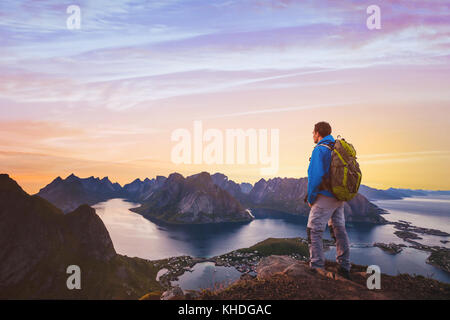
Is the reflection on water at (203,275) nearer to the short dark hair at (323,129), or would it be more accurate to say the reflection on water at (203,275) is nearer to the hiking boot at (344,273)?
the hiking boot at (344,273)

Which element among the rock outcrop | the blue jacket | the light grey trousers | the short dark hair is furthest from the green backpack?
the rock outcrop

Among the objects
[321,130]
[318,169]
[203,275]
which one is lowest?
[203,275]

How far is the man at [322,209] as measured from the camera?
8430mm

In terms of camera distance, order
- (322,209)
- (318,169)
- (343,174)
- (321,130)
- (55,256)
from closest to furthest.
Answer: (343,174), (318,169), (322,209), (321,130), (55,256)

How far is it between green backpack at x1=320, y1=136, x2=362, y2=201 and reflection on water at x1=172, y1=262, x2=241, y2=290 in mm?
97956

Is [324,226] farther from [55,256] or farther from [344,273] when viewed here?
[55,256]

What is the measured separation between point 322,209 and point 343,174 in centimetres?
148

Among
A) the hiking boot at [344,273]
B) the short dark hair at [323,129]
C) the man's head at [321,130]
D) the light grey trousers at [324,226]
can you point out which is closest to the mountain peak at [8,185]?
the light grey trousers at [324,226]

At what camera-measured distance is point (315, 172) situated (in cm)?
848

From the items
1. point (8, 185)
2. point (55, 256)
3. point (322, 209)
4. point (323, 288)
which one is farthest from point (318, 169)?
point (8, 185)

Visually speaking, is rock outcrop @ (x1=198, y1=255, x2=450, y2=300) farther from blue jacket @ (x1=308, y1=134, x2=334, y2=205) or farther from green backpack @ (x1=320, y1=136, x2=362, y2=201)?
green backpack @ (x1=320, y1=136, x2=362, y2=201)

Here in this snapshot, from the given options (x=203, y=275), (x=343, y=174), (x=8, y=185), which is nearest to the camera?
(x=343, y=174)

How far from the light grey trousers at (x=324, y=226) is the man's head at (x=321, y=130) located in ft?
7.74
